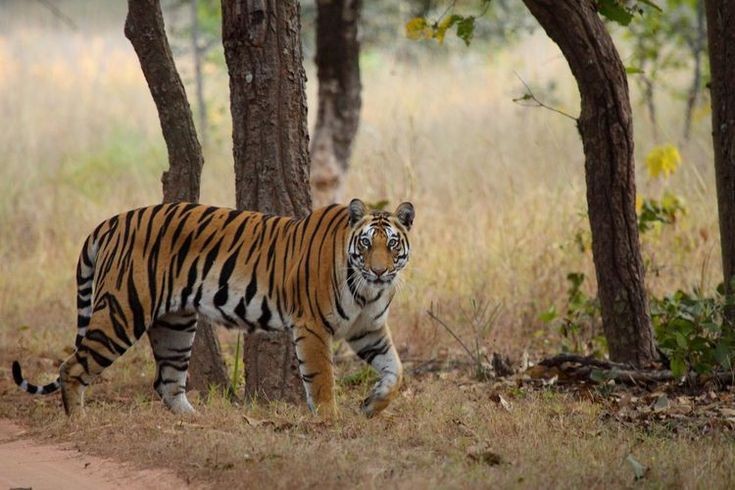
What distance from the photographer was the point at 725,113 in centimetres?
751

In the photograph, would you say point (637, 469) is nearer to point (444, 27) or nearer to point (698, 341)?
point (698, 341)

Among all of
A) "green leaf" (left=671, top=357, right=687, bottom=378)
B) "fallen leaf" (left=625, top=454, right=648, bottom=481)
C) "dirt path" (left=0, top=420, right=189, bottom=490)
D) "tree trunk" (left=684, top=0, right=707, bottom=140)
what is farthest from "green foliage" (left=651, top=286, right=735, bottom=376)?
"tree trunk" (left=684, top=0, right=707, bottom=140)

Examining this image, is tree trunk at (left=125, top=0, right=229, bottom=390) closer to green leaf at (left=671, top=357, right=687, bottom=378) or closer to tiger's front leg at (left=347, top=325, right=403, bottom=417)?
tiger's front leg at (left=347, top=325, right=403, bottom=417)

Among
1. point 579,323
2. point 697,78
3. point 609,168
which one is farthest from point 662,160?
point 697,78

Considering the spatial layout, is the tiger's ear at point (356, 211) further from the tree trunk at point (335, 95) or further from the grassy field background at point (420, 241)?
the tree trunk at point (335, 95)

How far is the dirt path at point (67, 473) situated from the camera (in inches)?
216

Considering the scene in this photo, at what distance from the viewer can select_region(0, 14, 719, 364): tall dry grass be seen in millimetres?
10461

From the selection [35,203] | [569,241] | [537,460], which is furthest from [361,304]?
[35,203]

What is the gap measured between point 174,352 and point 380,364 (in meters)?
1.32

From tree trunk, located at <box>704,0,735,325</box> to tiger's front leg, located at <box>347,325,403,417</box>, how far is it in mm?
2063

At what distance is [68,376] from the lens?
7.07m

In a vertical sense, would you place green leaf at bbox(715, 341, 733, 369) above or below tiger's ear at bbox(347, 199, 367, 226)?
below

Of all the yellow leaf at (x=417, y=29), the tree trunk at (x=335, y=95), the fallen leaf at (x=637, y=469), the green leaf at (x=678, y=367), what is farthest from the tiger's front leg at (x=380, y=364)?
the tree trunk at (x=335, y=95)

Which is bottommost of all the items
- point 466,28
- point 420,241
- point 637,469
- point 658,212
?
point 637,469
